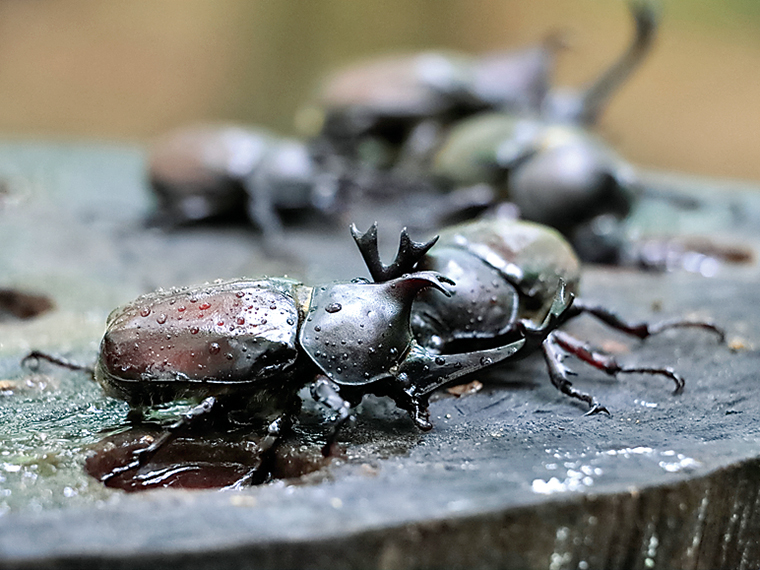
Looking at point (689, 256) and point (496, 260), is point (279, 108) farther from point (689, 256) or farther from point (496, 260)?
point (496, 260)

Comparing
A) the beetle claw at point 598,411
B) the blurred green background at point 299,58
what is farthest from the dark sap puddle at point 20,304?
the blurred green background at point 299,58

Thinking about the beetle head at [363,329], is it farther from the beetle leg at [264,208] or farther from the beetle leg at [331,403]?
the beetle leg at [264,208]

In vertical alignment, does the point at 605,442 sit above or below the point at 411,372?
below

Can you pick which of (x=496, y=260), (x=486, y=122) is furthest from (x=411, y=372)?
(x=486, y=122)

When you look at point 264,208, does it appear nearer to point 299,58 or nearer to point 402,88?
point 402,88

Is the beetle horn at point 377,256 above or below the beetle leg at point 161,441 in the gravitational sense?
above
